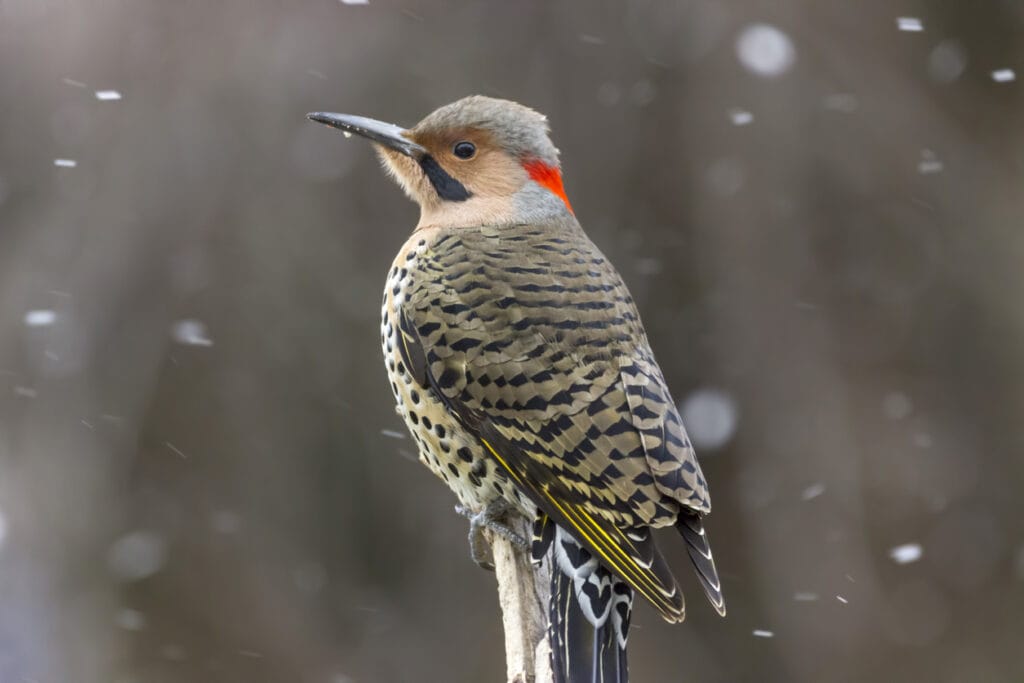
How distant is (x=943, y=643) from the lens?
19.0 ft

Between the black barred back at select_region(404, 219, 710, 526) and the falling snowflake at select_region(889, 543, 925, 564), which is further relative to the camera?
the falling snowflake at select_region(889, 543, 925, 564)

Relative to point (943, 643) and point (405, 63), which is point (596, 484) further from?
point (943, 643)

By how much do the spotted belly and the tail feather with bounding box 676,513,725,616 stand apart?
1.42 ft

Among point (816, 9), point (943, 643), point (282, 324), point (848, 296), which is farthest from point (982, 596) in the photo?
point (282, 324)

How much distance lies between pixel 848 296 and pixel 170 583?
299 centimetres

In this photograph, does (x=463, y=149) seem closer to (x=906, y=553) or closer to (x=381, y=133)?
(x=381, y=133)

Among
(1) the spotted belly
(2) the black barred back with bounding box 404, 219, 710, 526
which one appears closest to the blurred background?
(1) the spotted belly

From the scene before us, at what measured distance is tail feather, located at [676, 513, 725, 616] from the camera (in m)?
3.01

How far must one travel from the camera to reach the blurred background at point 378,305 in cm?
505

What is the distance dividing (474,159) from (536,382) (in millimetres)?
791

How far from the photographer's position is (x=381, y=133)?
12.1 ft

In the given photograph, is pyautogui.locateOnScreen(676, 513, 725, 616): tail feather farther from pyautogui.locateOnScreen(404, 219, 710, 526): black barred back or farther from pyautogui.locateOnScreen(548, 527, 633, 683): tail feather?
pyautogui.locateOnScreen(548, 527, 633, 683): tail feather

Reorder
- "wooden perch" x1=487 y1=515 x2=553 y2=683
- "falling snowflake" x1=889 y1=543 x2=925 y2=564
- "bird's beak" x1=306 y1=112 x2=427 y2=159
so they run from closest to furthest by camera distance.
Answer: "wooden perch" x1=487 y1=515 x2=553 y2=683, "bird's beak" x1=306 y1=112 x2=427 y2=159, "falling snowflake" x1=889 y1=543 x2=925 y2=564

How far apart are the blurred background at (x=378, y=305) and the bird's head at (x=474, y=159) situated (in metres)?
1.32
